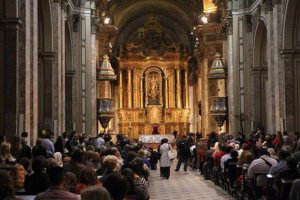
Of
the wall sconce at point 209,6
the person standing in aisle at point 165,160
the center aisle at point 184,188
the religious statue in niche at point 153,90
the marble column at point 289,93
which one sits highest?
the wall sconce at point 209,6

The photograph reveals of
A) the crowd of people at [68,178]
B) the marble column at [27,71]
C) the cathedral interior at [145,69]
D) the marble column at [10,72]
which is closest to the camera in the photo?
the crowd of people at [68,178]

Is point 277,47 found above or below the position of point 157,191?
above

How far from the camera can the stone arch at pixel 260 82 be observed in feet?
91.5

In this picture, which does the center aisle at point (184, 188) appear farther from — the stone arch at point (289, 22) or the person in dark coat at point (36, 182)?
the person in dark coat at point (36, 182)

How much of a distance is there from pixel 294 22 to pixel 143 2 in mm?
28069

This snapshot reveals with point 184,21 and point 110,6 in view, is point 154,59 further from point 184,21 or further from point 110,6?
point 110,6

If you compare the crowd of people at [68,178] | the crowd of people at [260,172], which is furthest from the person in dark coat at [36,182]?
the crowd of people at [260,172]

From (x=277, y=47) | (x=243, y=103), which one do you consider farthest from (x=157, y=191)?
(x=243, y=103)

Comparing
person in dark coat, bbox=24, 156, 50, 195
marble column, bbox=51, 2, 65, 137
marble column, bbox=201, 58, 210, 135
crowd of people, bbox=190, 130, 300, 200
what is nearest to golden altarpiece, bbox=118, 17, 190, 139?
marble column, bbox=201, 58, 210, 135

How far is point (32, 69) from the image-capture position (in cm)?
1688

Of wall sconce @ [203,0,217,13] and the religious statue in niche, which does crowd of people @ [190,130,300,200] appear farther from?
the religious statue in niche

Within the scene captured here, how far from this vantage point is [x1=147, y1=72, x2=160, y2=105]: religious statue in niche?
A: 49.6 metres

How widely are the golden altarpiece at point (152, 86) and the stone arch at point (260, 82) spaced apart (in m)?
20.5

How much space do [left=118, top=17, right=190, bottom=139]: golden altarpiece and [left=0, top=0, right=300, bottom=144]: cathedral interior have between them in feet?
0.26
